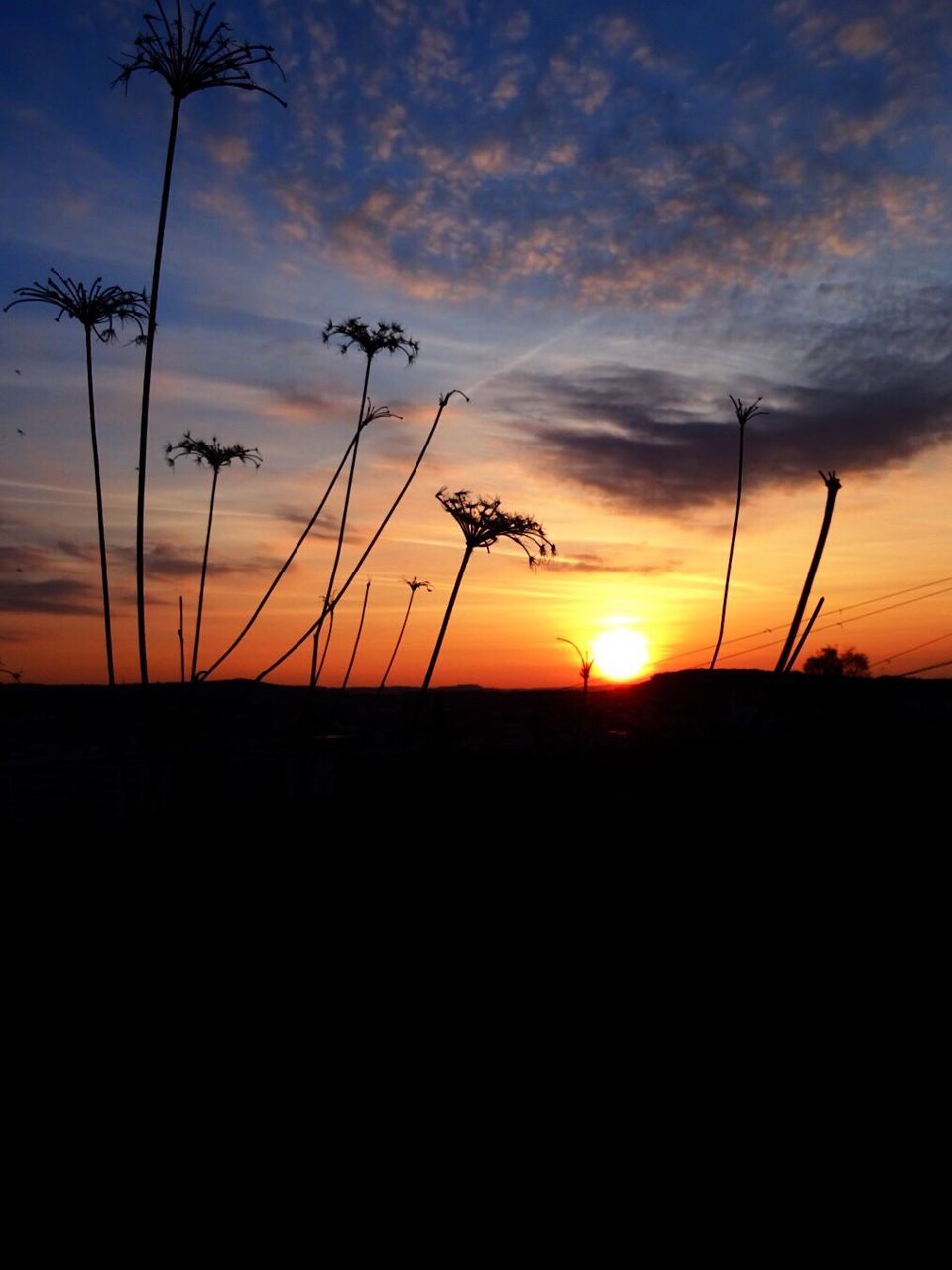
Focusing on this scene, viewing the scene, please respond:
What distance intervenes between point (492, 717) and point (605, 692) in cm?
836

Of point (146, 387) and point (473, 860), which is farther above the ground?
point (146, 387)

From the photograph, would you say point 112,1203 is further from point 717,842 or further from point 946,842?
point 946,842

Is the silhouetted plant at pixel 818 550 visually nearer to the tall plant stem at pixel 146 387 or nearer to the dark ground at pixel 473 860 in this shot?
the dark ground at pixel 473 860

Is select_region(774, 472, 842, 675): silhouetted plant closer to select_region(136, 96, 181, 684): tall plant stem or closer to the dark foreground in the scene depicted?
the dark foreground

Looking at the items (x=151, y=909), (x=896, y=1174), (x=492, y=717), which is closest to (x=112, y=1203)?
(x=896, y=1174)

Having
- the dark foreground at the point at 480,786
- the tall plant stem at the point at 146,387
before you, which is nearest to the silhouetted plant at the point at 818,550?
the dark foreground at the point at 480,786

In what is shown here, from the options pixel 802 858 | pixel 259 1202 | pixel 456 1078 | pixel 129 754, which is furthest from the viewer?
pixel 129 754

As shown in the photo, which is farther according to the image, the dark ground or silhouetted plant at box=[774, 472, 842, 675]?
silhouetted plant at box=[774, 472, 842, 675]

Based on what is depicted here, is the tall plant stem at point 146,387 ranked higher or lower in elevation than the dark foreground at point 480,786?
higher

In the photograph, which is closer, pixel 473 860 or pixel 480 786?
pixel 473 860

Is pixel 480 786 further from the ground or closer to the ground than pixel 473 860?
further from the ground

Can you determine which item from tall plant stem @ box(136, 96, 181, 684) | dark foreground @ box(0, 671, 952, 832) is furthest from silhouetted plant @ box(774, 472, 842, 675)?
tall plant stem @ box(136, 96, 181, 684)

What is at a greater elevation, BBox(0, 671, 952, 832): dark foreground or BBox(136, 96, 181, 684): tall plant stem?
BBox(136, 96, 181, 684): tall plant stem

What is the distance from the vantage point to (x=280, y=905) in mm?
7652
